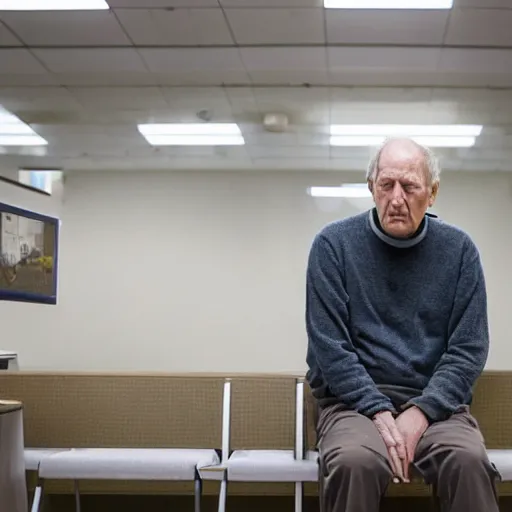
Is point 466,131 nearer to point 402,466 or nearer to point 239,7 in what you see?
point 239,7

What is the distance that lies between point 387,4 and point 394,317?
8.77ft

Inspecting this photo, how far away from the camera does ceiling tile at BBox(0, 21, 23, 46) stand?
4098mm

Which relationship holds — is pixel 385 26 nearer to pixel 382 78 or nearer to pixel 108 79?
pixel 382 78

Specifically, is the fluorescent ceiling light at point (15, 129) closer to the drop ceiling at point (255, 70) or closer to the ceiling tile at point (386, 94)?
the drop ceiling at point (255, 70)

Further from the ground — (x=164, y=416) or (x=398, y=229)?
(x=398, y=229)

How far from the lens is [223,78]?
496 centimetres

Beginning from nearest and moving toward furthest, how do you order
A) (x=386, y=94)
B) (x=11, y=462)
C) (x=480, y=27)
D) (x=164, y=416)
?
(x=11, y=462), (x=164, y=416), (x=480, y=27), (x=386, y=94)

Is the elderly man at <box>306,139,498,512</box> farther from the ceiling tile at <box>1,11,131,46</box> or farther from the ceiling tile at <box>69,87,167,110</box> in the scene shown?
the ceiling tile at <box>69,87,167,110</box>

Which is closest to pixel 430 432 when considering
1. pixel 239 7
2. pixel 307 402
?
pixel 307 402

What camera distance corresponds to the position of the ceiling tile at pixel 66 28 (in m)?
3.93

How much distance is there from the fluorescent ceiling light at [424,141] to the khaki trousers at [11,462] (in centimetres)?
548

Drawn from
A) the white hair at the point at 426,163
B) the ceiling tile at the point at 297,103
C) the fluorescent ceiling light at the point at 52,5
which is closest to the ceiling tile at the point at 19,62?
the fluorescent ceiling light at the point at 52,5

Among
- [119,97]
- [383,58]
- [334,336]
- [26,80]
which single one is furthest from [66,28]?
[334,336]

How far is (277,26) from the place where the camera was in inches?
158
